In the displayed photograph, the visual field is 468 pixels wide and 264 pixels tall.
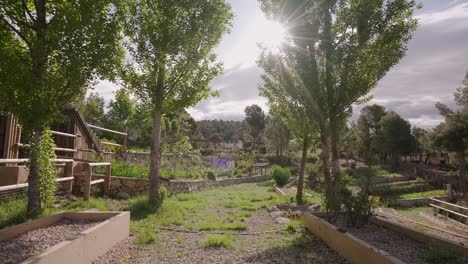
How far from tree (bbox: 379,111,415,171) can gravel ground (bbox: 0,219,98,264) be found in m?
38.4

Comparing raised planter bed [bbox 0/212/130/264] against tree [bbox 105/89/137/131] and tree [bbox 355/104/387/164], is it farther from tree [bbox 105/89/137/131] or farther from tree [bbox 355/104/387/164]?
tree [bbox 355/104/387/164]

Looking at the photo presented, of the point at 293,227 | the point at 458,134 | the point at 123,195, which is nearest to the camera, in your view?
the point at 293,227

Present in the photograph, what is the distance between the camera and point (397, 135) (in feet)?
121

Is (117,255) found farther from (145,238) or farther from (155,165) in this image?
(155,165)

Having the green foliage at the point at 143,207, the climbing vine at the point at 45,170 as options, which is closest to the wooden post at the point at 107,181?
the green foliage at the point at 143,207

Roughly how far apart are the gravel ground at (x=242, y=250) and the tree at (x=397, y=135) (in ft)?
114

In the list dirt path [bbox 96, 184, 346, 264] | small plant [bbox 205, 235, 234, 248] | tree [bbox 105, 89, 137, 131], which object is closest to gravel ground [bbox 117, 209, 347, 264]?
dirt path [bbox 96, 184, 346, 264]

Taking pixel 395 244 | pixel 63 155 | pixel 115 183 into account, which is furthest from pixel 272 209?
pixel 63 155

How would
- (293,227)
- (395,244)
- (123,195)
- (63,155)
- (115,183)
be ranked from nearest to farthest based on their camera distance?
(395,244) < (293,227) < (123,195) < (63,155) < (115,183)

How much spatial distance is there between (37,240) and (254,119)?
5538 centimetres

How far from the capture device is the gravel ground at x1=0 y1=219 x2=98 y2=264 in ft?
12.2

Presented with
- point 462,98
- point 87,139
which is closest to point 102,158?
point 87,139

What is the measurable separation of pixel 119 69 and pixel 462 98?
27.7 meters

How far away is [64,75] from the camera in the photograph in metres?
5.92
